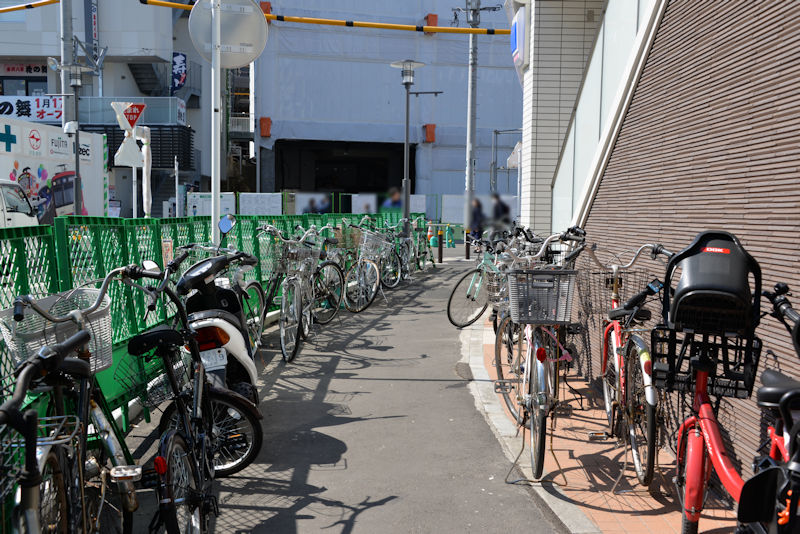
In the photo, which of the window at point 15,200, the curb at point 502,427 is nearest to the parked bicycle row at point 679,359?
the curb at point 502,427

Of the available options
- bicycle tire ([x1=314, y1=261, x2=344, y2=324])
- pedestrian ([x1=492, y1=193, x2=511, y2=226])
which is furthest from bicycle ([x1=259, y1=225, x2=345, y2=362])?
pedestrian ([x1=492, y1=193, x2=511, y2=226])

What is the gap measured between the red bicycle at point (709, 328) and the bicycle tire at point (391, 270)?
9961 mm

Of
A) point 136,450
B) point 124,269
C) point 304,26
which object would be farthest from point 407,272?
point 304,26

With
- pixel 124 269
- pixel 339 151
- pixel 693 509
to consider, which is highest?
pixel 339 151

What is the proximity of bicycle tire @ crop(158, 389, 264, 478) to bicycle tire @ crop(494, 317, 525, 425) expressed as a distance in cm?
203

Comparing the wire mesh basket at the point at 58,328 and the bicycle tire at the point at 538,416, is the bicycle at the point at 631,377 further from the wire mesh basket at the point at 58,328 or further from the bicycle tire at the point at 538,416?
the wire mesh basket at the point at 58,328

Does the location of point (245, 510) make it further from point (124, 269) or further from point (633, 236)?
point (633, 236)

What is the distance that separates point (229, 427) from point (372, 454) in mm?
1085

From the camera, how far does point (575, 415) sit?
585 centimetres

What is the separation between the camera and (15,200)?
43.3 ft

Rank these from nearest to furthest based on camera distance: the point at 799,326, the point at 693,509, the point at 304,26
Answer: the point at 799,326 → the point at 693,509 → the point at 304,26

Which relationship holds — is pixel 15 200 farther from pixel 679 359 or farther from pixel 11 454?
pixel 679 359

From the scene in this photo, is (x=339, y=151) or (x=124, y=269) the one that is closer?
(x=124, y=269)

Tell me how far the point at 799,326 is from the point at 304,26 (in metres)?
38.2
